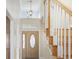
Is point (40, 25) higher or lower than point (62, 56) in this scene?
higher

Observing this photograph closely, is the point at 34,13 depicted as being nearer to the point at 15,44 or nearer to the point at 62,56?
the point at 15,44

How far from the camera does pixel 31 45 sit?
36.2 feet

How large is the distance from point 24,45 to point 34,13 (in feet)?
7.09

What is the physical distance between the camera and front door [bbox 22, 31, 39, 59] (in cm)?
1077

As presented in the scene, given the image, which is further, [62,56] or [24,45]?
[24,45]

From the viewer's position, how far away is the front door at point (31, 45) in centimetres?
1077
